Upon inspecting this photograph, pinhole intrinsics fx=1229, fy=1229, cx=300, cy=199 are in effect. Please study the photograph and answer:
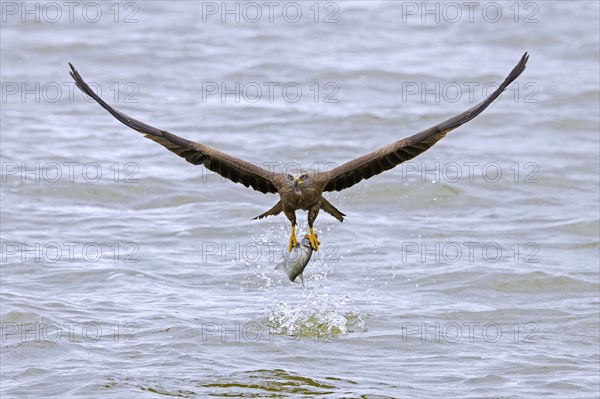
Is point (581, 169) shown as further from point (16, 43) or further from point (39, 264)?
point (16, 43)

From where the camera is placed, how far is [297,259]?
1070 centimetres

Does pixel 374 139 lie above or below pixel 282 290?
above

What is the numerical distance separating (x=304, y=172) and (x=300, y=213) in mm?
4077

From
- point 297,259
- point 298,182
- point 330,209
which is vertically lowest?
point 297,259

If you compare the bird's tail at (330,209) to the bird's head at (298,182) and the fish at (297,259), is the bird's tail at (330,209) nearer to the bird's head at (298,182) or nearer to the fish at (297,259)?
the bird's head at (298,182)

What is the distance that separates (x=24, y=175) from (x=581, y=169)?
820 centimetres

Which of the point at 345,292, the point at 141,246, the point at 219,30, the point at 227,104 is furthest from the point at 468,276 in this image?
the point at 219,30

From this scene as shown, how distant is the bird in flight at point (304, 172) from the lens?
11.0m

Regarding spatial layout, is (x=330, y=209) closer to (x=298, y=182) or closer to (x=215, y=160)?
(x=298, y=182)

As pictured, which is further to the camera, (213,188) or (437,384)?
(213,188)

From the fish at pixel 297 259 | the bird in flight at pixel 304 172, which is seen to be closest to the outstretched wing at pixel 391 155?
the bird in flight at pixel 304 172

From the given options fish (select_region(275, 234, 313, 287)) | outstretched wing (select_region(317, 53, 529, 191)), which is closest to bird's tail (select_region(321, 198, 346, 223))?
outstretched wing (select_region(317, 53, 529, 191))

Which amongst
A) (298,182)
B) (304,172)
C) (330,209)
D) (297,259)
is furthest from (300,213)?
(297,259)

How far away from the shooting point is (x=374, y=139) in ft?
63.9
